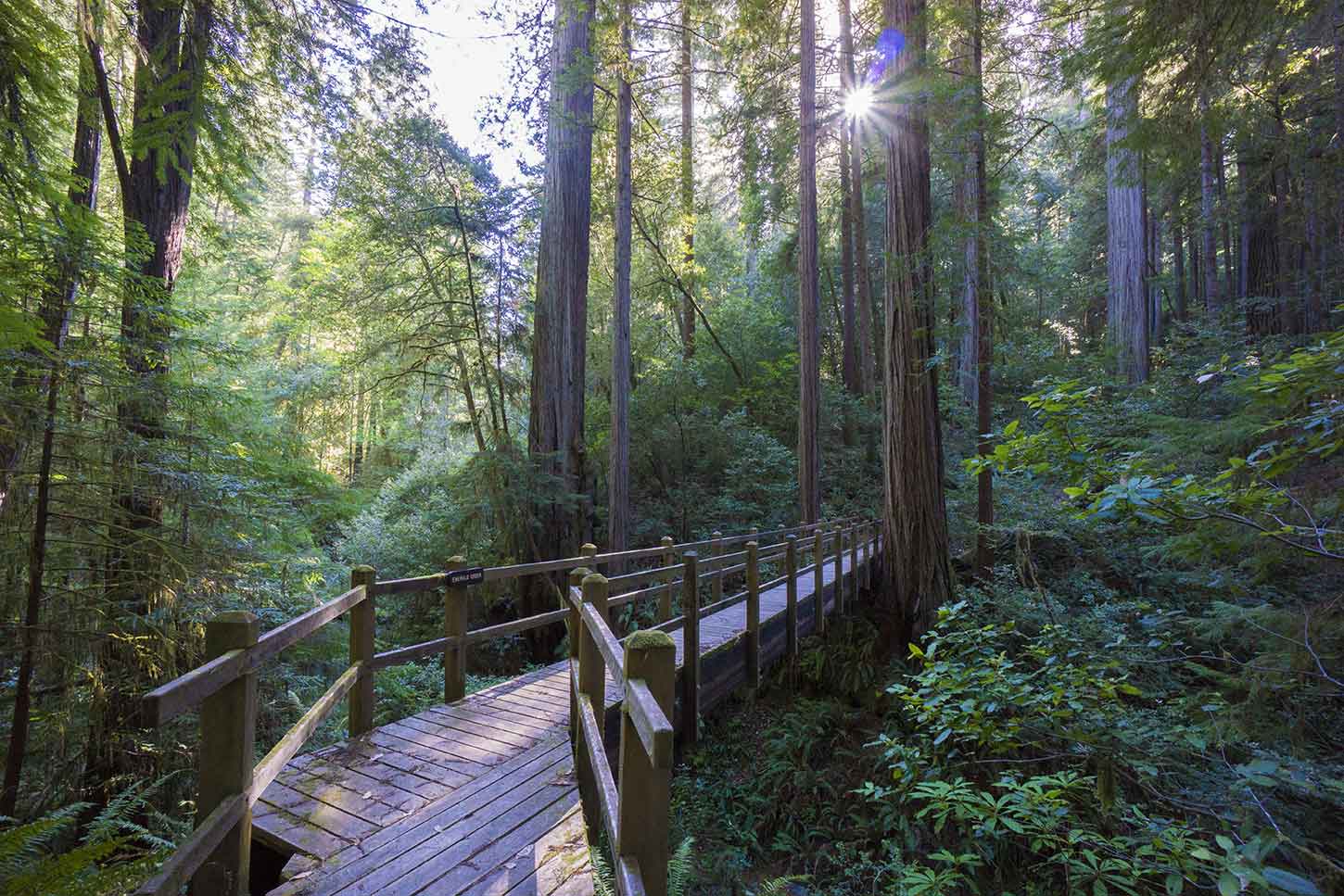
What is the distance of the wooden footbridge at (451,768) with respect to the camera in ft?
5.76

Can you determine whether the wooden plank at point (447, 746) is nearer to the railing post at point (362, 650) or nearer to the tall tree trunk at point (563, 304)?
the railing post at point (362, 650)

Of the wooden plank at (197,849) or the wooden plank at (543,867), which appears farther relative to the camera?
the wooden plank at (543,867)

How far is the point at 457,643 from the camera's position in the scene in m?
4.55

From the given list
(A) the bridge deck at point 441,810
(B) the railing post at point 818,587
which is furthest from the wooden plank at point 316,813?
(B) the railing post at point 818,587

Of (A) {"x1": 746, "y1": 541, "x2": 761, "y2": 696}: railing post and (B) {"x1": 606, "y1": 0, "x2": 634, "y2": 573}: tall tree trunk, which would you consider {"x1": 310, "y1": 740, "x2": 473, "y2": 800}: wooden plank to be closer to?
(A) {"x1": 746, "y1": 541, "x2": 761, "y2": 696}: railing post

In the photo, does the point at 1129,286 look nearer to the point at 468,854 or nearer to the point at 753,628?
the point at 753,628

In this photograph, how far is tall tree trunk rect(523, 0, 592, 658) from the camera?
32.1ft

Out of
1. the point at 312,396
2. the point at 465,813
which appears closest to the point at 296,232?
the point at 312,396

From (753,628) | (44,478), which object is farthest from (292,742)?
(753,628)

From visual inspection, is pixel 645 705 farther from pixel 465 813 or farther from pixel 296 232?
pixel 296 232

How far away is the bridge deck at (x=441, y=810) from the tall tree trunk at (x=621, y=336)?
5.25m

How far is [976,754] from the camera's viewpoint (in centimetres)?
547

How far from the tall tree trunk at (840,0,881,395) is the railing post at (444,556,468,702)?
12.1m

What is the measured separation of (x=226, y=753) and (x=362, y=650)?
6.08 feet
